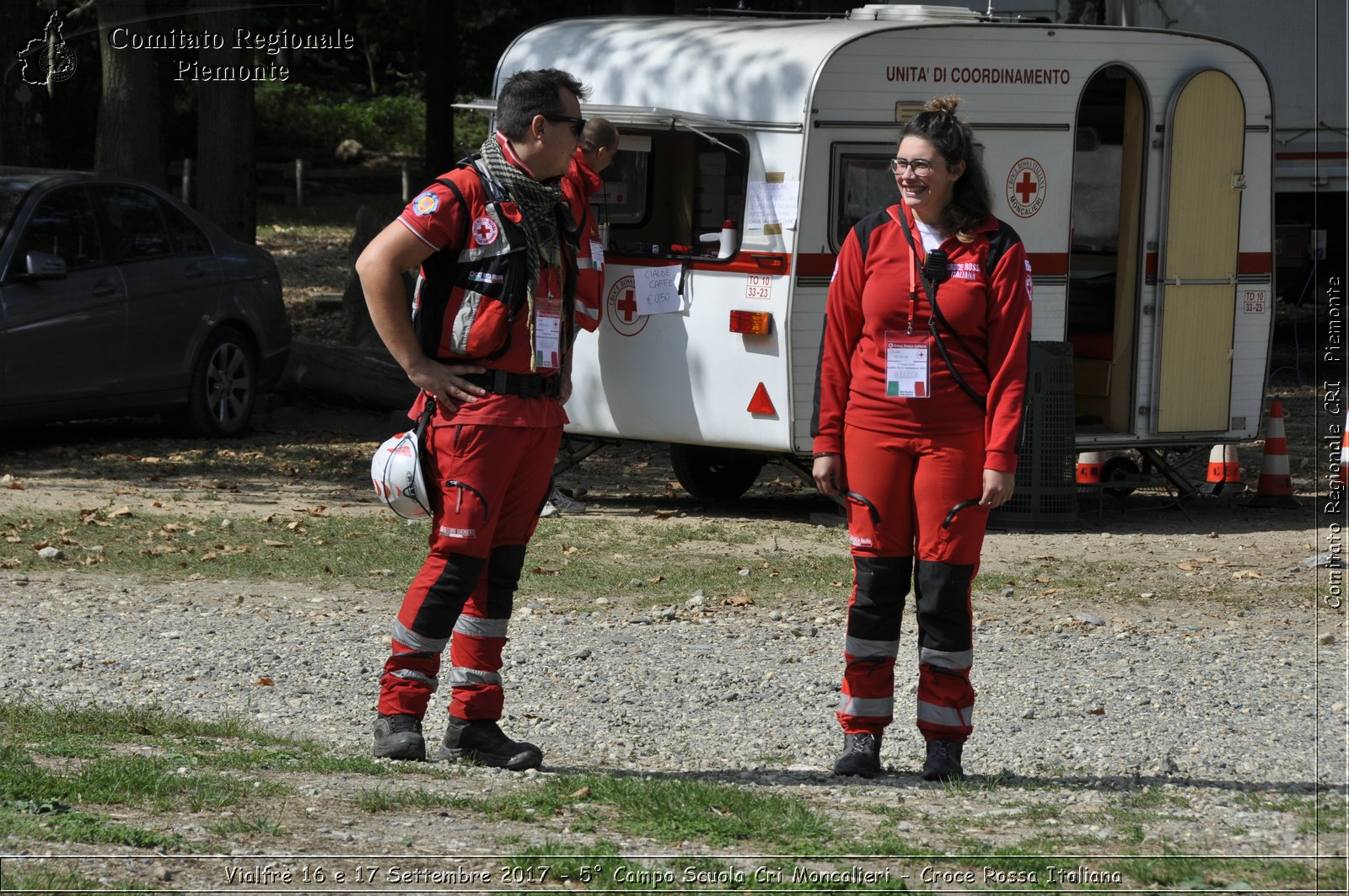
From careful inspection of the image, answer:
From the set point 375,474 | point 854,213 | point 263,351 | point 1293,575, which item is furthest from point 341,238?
point 375,474

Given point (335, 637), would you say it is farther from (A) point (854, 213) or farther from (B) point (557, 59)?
(B) point (557, 59)

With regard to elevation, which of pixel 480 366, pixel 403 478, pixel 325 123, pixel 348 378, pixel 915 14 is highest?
pixel 325 123

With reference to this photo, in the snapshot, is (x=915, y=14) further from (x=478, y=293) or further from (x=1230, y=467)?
(x=478, y=293)

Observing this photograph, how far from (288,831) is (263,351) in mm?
9431

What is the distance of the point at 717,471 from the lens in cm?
1182

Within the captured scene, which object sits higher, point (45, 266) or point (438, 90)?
point (438, 90)

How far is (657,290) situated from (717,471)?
169 cm

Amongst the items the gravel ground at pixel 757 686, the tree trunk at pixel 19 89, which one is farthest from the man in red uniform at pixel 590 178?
the tree trunk at pixel 19 89

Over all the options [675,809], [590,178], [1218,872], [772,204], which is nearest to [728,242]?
[772,204]

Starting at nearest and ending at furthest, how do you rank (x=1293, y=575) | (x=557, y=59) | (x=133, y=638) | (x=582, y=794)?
(x=582, y=794), (x=133, y=638), (x=1293, y=575), (x=557, y=59)

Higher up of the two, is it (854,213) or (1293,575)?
(854,213)

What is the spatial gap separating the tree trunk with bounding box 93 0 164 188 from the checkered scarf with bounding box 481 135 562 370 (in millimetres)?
10979

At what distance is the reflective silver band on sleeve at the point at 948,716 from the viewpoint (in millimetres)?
5289

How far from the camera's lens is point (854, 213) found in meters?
10.2
